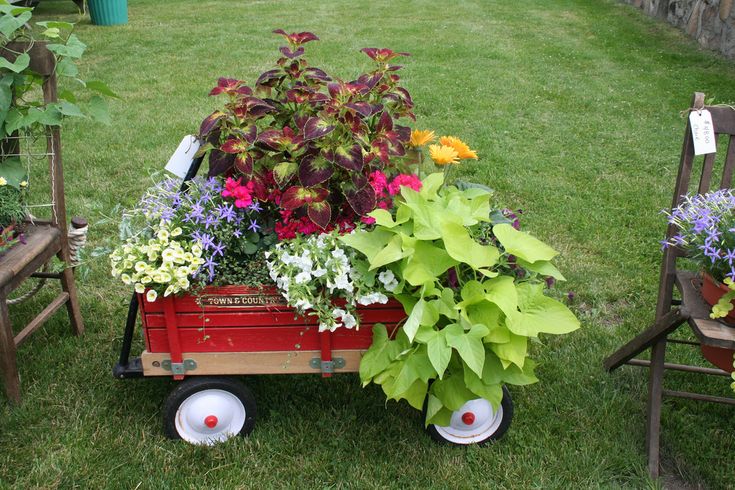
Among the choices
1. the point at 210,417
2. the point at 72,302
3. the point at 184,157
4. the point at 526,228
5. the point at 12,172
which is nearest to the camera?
the point at 210,417

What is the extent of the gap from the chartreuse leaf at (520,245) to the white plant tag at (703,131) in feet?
2.19

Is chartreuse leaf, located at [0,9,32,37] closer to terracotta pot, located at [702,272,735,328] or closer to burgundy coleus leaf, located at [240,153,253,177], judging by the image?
burgundy coleus leaf, located at [240,153,253,177]

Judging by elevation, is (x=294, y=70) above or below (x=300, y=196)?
above

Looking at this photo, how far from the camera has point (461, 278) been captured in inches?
85.0

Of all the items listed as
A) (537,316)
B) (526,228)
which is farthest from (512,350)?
(526,228)

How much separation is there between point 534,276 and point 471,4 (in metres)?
9.45

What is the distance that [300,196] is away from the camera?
2.13 meters

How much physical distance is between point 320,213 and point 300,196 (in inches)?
3.3

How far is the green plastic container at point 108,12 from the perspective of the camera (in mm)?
9070

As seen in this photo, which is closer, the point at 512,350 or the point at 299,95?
the point at 512,350

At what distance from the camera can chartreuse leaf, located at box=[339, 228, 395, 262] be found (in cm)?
206

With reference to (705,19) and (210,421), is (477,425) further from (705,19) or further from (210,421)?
(705,19)

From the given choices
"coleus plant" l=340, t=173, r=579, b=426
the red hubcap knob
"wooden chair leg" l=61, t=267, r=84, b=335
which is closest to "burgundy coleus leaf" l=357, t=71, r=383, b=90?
"coleus plant" l=340, t=173, r=579, b=426

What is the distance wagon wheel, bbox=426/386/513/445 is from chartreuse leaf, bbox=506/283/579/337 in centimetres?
37
